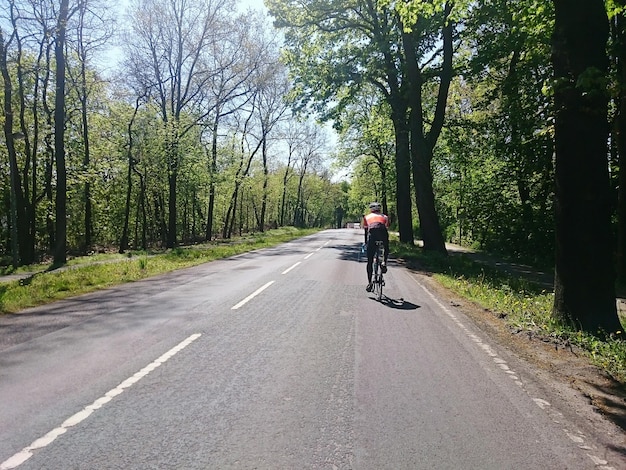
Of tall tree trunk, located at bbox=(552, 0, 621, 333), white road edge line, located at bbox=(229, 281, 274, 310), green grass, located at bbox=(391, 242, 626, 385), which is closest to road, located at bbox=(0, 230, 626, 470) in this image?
white road edge line, located at bbox=(229, 281, 274, 310)

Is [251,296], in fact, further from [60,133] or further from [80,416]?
[60,133]

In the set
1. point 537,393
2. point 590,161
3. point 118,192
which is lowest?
point 537,393

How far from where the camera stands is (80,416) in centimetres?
414

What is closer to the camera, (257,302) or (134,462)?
(134,462)

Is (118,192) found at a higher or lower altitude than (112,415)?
higher

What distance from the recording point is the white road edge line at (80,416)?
11.1 feet

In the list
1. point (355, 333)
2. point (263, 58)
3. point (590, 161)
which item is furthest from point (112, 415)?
point (263, 58)

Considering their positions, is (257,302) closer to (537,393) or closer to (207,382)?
(207,382)

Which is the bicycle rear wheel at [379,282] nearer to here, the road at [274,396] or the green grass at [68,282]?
the road at [274,396]

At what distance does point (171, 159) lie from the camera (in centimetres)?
2955

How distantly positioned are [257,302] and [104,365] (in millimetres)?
4454

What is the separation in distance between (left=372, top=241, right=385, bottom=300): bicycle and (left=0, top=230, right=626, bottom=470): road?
72.4 inches

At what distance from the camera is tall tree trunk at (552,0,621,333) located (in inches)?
267

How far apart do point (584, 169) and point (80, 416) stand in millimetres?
7259
